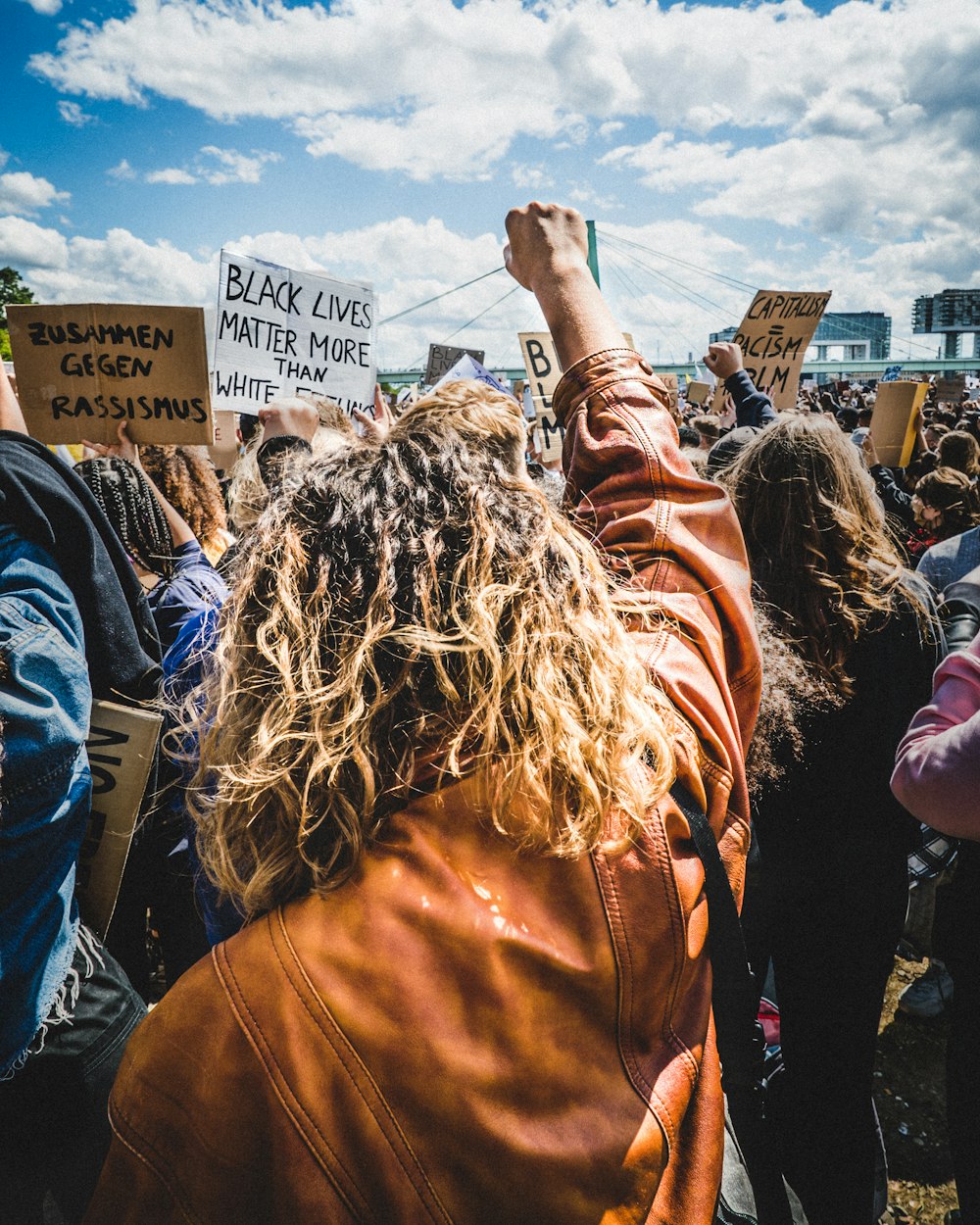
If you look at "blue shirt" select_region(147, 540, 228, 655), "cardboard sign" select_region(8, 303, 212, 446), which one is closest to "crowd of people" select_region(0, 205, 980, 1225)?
"blue shirt" select_region(147, 540, 228, 655)

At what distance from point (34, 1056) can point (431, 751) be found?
4.52ft

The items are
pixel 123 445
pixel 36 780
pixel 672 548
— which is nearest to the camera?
pixel 672 548

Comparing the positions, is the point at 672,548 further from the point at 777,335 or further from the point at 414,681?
the point at 777,335

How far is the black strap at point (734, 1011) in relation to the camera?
3.11 feet

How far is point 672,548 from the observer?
113 cm

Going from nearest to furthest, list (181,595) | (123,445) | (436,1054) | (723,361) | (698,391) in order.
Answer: (436,1054)
(181,595)
(123,445)
(723,361)
(698,391)

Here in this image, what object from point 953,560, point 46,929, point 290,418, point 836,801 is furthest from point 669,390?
point 953,560

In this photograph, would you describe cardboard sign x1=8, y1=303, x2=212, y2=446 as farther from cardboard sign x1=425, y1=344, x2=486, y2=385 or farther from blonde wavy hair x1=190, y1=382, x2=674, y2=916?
cardboard sign x1=425, y1=344, x2=486, y2=385

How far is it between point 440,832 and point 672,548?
550 mm

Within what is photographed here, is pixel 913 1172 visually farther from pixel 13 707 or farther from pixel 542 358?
pixel 542 358

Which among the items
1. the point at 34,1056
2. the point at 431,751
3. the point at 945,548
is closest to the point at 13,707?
the point at 34,1056

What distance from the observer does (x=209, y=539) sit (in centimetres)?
335

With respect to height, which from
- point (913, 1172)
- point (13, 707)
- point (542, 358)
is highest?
point (542, 358)

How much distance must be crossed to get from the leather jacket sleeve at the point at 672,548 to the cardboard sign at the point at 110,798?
1234mm
